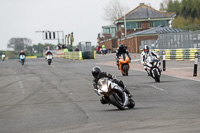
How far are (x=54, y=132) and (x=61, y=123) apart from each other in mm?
1242

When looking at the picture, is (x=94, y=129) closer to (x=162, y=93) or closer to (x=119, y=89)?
(x=119, y=89)

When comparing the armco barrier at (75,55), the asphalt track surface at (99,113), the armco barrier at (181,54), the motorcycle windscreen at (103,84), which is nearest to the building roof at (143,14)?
the armco barrier at (75,55)

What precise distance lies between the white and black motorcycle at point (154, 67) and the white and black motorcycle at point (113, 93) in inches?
305

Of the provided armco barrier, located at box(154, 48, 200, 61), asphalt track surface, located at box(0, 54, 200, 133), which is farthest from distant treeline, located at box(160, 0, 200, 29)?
asphalt track surface, located at box(0, 54, 200, 133)

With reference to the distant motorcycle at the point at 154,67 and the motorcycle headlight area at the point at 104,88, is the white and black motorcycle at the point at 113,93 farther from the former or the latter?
the distant motorcycle at the point at 154,67

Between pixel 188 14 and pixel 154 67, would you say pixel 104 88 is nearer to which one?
pixel 154 67

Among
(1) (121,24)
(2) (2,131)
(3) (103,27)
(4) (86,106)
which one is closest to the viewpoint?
(2) (2,131)

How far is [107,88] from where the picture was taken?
1070 cm

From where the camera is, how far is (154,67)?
1869 cm

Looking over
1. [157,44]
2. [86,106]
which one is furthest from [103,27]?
[86,106]

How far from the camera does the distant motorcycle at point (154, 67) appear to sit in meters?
18.6

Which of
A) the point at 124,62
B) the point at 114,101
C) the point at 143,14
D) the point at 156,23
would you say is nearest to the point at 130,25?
the point at 143,14

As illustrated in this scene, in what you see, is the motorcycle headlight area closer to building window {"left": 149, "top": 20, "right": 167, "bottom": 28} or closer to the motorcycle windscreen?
the motorcycle windscreen

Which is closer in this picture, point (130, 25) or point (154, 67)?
point (154, 67)
